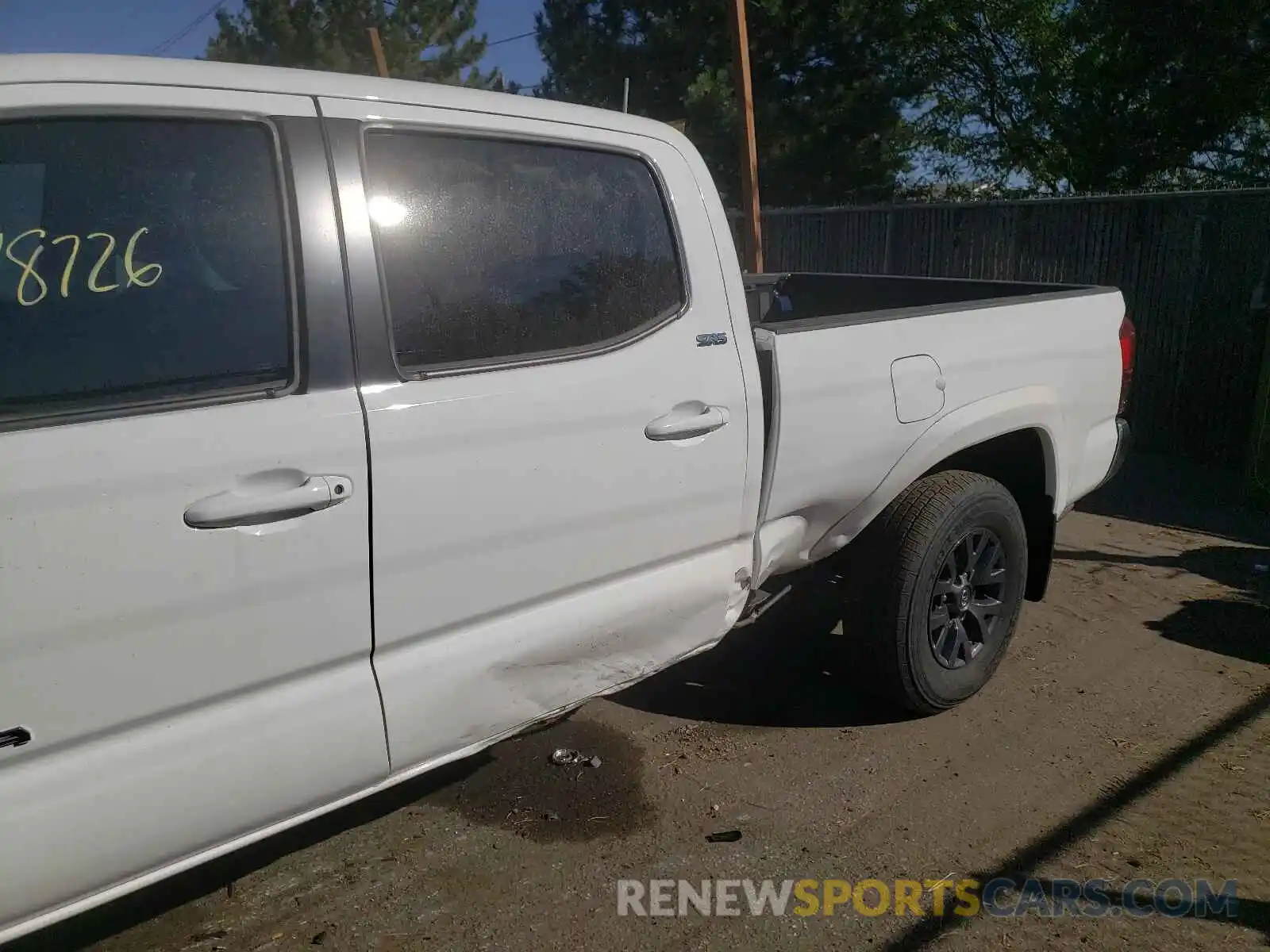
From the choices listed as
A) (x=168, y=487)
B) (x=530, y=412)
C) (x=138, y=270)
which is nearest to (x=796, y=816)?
(x=530, y=412)

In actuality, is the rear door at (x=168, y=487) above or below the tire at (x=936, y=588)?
above

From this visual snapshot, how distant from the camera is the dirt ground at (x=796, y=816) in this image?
2.64 m

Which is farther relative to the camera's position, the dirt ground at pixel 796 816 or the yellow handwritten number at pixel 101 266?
the dirt ground at pixel 796 816

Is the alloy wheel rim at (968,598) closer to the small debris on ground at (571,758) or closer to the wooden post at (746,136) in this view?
the small debris on ground at (571,758)

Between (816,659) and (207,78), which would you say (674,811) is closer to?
(816,659)

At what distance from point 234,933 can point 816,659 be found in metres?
2.46

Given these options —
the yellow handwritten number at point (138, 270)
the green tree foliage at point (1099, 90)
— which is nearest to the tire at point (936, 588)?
the yellow handwritten number at point (138, 270)

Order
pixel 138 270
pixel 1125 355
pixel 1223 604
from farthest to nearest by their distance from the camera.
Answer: pixel 1223 604, pixel 1125 355, pixel 138 270

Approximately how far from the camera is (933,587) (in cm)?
358

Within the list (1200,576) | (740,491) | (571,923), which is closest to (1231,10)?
(1200,576)

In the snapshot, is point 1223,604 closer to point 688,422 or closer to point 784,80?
point 688,422

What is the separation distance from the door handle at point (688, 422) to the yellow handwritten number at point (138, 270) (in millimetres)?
1176

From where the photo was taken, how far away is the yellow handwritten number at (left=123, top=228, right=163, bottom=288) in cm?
193

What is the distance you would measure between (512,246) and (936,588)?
1.99 metres
